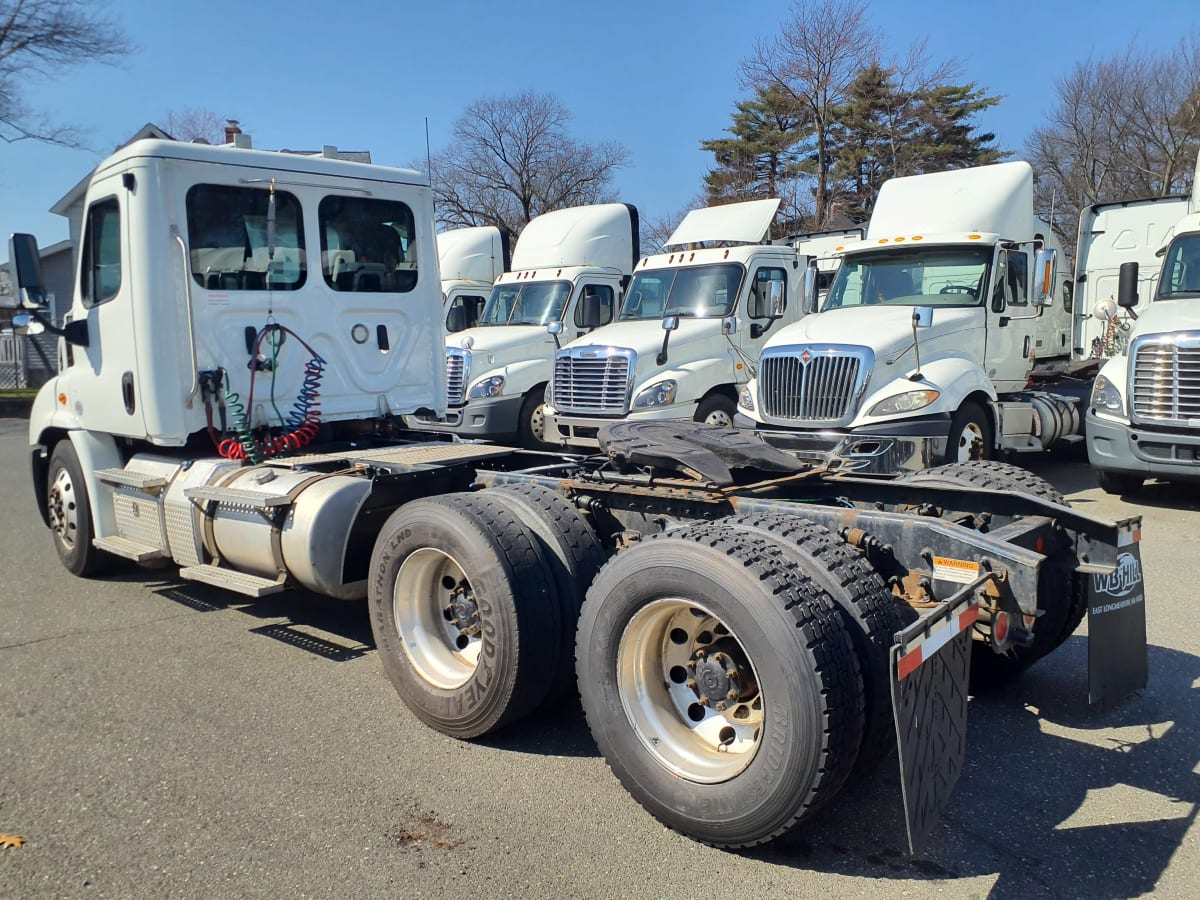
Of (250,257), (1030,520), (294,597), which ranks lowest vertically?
(294,597)

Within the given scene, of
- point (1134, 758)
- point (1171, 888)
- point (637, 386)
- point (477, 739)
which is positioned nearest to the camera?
point (1171, 888)

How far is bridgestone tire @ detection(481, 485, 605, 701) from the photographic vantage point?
3.98 m

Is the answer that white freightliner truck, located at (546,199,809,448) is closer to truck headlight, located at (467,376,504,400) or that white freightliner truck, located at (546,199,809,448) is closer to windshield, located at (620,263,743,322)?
windshield, located at (620,263,743,322)

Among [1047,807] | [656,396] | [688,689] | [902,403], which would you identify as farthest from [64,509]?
[902,403]

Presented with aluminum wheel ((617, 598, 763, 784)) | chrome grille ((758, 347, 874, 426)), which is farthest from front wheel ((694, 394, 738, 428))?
aluminum wheel ((617, 598, 763, 784))

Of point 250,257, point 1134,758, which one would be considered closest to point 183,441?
point 250,257

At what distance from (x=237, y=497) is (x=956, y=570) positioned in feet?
12.9

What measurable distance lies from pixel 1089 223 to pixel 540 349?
805cm

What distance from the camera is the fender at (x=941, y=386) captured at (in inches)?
344

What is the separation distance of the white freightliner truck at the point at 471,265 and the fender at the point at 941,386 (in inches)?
343

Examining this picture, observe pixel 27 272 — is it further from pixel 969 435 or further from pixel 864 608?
pixel 969 435

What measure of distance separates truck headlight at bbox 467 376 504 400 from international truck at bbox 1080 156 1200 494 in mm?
7315

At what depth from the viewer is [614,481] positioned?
14.2ft

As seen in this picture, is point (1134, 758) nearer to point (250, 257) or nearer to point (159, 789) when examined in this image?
point (159, 789)
